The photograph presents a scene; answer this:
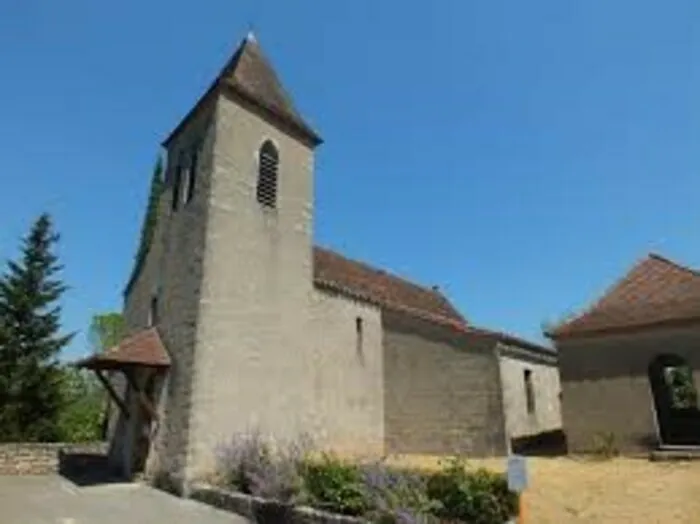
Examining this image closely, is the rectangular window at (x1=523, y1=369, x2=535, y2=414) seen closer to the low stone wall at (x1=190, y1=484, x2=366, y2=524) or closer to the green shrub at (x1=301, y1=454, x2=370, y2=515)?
the green shrub at (x1=301, y1=454, x2=370, y2=515)

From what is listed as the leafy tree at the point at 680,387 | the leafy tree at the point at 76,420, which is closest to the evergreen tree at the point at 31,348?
the leafy tree at the point at 76,420

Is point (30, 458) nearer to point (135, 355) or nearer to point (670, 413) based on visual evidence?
point (135, 355)

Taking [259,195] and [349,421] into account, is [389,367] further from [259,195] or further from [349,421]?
[259,195]

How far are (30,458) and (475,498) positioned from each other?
14.4m

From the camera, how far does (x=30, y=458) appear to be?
17891 millimetres

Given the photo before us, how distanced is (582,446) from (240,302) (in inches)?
412

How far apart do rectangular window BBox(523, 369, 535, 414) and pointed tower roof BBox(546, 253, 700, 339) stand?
273cm

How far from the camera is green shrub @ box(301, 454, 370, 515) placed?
1048 cm

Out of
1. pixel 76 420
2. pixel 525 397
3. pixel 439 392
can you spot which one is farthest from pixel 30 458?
pixel 525 397

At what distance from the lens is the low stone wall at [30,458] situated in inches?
687

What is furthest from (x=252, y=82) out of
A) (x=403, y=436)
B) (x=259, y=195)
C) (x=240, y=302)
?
(x=403, y=436)

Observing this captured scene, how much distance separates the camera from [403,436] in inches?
793

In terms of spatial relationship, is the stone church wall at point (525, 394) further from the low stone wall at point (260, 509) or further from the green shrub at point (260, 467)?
the low stone wall at point (260, 509)

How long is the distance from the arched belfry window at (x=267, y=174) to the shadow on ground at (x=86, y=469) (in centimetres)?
882
